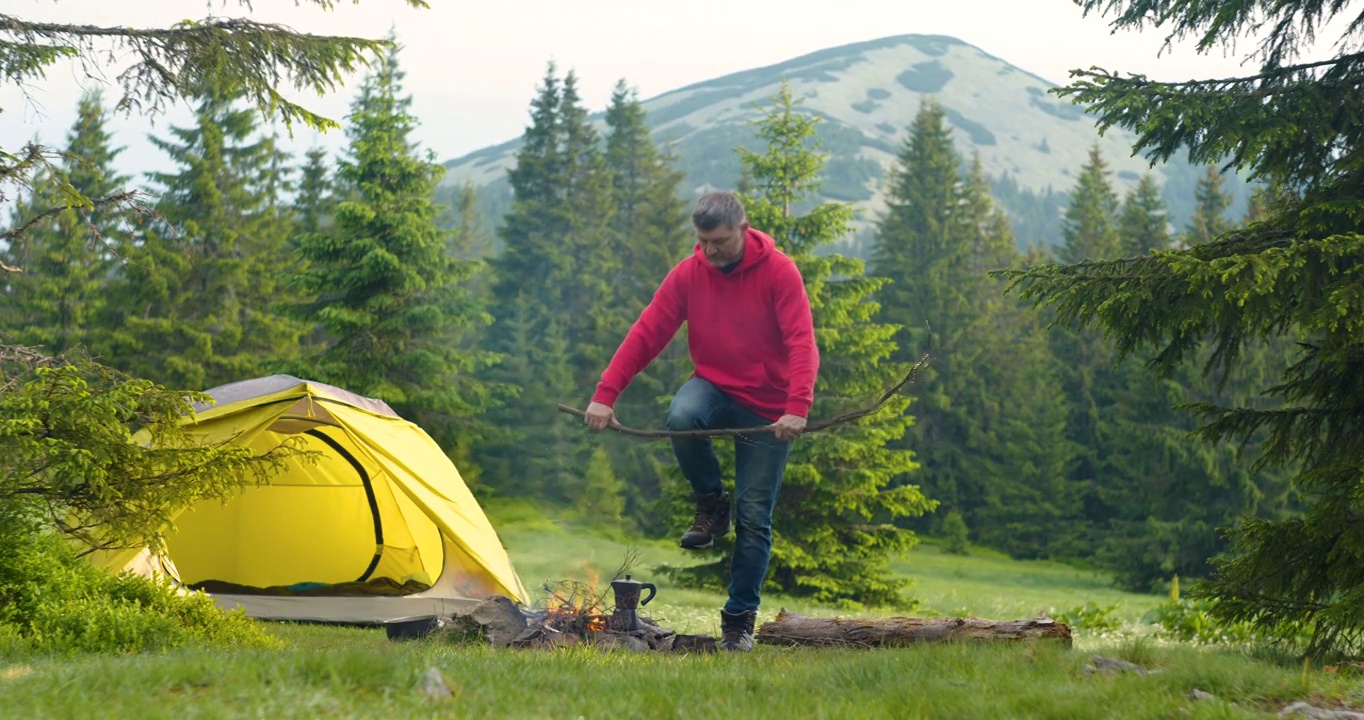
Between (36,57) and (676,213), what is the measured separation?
3813cm

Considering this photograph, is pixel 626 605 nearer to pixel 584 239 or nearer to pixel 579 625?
pixel 579 625

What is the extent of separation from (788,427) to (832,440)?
1183 centimetres

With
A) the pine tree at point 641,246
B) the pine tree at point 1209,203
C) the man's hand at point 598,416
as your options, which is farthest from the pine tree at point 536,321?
the man's hand at point 598,416

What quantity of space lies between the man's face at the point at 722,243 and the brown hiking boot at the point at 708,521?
128 centimetres

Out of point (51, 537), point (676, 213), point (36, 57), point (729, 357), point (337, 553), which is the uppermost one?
point (676, 213)

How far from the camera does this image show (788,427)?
5914 mm

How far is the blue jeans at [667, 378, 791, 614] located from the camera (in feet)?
21.2

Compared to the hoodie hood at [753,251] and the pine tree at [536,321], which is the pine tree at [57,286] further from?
the hoodie hood at [753,251]

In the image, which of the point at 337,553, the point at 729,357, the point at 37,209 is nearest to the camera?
the point at 729,357

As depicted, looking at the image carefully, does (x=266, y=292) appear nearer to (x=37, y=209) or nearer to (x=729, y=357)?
(x=37, y=209)

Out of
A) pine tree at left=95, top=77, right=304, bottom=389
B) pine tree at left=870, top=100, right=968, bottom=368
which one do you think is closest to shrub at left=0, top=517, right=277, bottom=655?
pine tree at left=95, top=77, right=304, bottom=389

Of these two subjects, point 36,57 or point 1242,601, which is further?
point 36,57

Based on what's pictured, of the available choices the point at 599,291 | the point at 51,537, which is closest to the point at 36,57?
the point at 51,537

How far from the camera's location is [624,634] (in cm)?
696
